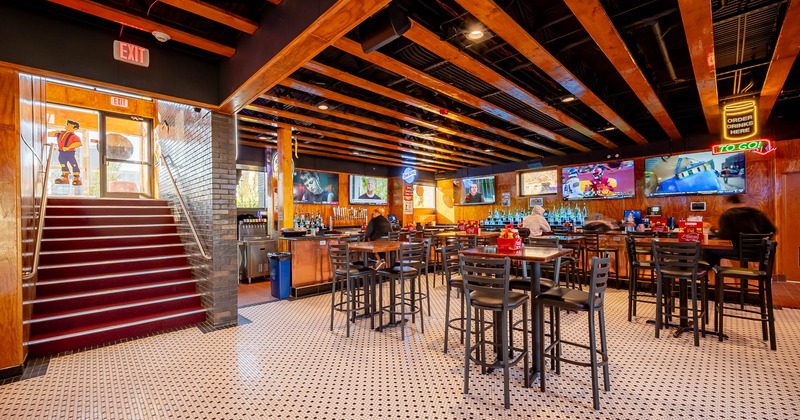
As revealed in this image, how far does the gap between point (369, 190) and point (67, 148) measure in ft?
26.1

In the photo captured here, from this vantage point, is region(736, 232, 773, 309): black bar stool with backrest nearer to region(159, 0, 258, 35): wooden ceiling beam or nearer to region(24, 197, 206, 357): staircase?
region(159, 0, 258, 35): wooden ceiling beam

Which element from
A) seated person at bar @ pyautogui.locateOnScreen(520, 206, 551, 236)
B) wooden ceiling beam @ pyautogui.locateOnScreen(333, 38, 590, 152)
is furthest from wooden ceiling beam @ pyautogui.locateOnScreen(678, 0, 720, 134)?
seated person at bar @ pyautogui.locateOnScreen(520, 206, 551, 236)

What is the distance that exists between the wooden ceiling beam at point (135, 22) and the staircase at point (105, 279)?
3283 millimetres

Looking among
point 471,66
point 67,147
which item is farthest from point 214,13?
point 67,147

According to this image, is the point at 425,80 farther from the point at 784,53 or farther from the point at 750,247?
the point at 750,247

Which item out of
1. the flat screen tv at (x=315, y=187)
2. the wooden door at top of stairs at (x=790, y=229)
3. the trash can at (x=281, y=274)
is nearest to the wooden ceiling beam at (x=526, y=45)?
the wooden door at top of stairs at (x=790, y=229)

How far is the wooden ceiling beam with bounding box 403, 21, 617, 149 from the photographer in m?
3.71

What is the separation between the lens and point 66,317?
14.3 ft

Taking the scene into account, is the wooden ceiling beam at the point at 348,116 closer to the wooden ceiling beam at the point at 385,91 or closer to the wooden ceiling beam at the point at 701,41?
the wooden ceiling beam at the point at 385,91

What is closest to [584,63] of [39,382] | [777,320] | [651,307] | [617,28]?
[617,28]

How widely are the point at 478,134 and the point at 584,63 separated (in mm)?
3256

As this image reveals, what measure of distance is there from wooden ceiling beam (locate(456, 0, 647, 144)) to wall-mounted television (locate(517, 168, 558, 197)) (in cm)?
499

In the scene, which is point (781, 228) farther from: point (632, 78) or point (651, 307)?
point (632, 78)

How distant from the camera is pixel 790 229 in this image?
7.54m
